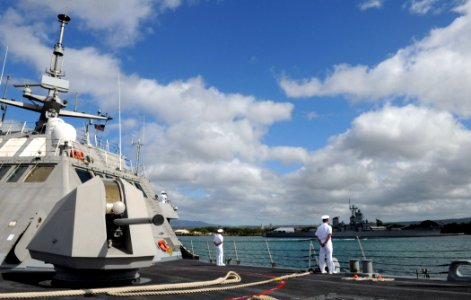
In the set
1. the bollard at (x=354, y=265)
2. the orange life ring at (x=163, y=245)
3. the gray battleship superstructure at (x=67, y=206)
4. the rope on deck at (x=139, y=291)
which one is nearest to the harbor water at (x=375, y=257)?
the bollard at (x=354, y=265)

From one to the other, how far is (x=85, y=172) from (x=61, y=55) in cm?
1093

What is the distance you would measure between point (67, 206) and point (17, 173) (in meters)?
7.41

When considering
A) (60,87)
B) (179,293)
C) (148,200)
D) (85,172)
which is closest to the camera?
(179,293)

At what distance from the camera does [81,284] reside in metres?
6.69

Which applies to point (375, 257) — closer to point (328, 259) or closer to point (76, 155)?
point (328, 259)

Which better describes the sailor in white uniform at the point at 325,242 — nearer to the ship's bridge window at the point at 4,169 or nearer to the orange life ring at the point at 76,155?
the orange life ring at the point at 76,155

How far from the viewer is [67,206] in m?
6.74

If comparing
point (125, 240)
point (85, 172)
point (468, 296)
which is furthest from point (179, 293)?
point (85, 172)

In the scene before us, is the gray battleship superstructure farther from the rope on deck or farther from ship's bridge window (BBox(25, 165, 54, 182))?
the rope on deck

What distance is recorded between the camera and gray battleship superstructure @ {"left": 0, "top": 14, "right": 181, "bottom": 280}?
6352 millimetres

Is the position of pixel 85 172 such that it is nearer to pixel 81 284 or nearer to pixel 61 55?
pixel 81 284

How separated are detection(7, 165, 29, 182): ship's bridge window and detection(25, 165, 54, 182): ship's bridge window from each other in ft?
1.11

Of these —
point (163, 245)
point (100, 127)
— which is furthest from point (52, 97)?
point (163, 245)

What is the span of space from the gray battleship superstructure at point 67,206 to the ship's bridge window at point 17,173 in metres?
0.01
